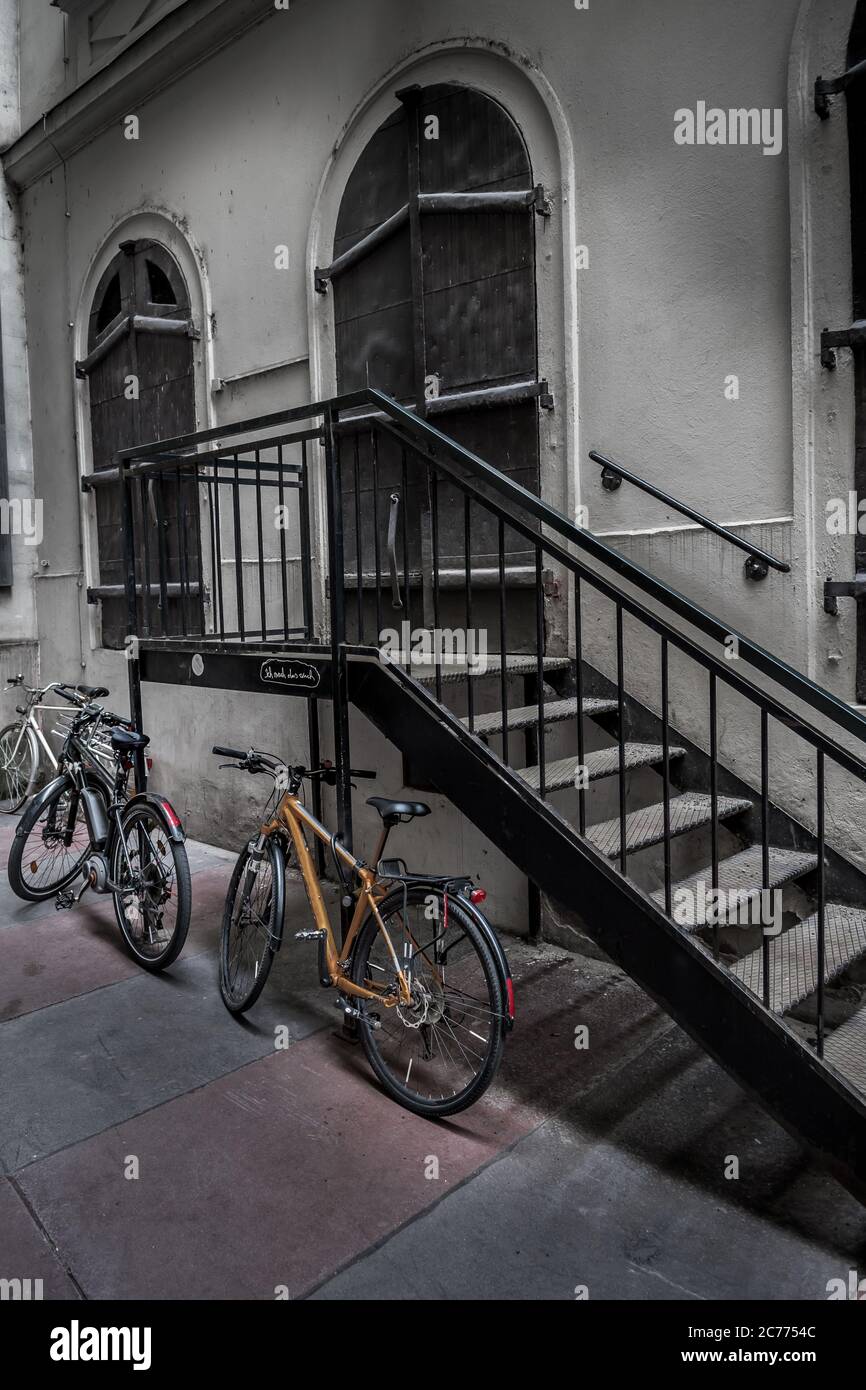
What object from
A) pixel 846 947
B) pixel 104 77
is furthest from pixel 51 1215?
pixel 104 77

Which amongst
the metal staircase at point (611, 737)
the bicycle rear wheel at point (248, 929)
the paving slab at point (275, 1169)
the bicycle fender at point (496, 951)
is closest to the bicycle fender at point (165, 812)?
the bicycle rear wheel at point (248, 929)

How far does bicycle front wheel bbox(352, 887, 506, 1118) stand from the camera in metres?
2.97

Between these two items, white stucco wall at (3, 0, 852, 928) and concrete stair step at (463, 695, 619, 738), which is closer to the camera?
concrete stair step at (463, 695, 619, 738)

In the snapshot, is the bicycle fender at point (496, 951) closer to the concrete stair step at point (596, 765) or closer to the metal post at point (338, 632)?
the concrete stair step at point (596, 765)

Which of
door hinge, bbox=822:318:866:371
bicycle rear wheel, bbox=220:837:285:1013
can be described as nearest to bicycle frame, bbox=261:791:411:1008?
bicycle rear wheel, bbox=220:837:285:1013

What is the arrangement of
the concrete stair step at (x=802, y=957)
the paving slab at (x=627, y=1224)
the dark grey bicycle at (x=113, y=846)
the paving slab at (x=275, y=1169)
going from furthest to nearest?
the dark grey bicycle at (x=113, y=846)
the concrete stair step at (x=802, y=957)
the paving slab at (x=275, y=1169)
the paving slab at (x=627, y=1224)

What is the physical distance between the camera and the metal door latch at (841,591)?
11.2ft

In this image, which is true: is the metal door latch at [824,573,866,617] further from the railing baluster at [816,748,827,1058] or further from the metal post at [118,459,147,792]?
the metal post at [118,459,147,792]

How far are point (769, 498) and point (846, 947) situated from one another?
1665 mm

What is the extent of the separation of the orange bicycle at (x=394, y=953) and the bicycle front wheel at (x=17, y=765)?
423cm

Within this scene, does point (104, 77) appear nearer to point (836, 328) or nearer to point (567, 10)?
point (567, 10)

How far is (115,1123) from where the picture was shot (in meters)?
3.09

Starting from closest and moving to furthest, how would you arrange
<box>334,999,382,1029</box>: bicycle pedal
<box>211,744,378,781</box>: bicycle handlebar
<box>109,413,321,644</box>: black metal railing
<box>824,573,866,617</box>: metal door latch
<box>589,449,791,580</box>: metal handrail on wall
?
1. <box>334,999,382,1029</box>: bicycle pedal
2. <box>824,573,866,617</box>: metal door latch
3. <box>589,449,791,580</box>: metal handrail on wall
4. <box>211,744,378,781</box>: bicycle handlebar
5. <box>109,413,321,644</box>: black metal railing

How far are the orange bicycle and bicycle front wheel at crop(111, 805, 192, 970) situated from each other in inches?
14.1
